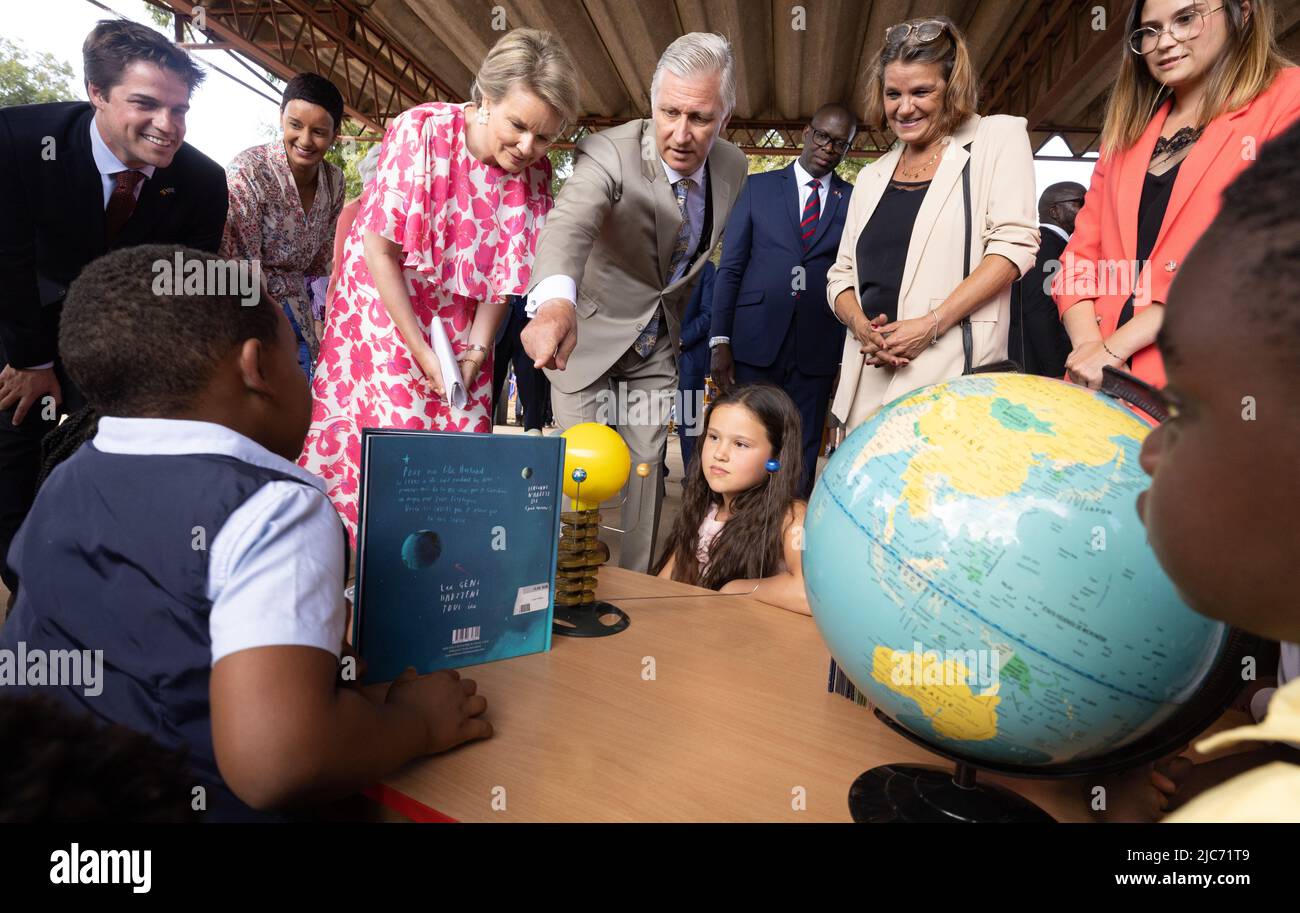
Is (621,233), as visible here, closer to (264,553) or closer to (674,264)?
(674,264)

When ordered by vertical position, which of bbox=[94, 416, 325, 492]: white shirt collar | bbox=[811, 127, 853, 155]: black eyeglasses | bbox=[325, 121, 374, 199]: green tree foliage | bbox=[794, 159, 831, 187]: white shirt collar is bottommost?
bbox=[94, 416, 325, 492]: white shirt collar

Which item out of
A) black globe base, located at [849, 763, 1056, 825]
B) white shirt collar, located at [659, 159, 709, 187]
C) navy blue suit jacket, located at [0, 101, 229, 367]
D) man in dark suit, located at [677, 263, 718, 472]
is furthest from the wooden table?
man in dark suit, located at [677, 263, 718, 472]

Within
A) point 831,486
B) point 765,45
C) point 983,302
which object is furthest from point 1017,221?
point 765,45

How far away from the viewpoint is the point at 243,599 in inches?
31.4

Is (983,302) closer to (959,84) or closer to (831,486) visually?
(959,84)

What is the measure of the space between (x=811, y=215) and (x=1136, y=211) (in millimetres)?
1877

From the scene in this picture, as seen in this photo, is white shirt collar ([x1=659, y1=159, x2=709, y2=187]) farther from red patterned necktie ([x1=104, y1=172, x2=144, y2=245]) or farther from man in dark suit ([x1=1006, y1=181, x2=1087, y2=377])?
man in dark suit ([x1=1006, y1=181, x2=1087, y2=377])

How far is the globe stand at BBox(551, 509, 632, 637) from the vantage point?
1417mm

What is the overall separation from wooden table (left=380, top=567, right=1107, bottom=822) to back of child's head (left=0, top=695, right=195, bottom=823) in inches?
10.6

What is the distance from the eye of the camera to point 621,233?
2.45m

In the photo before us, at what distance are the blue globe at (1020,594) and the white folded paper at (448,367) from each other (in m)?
1.46

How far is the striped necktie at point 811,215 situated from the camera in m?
3.55
